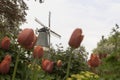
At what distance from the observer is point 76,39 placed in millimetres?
3268

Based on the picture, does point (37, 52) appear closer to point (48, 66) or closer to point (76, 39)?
point (48, 66)

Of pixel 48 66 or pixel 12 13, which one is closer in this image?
pixel 48 66

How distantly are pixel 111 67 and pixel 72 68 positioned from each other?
5.88m

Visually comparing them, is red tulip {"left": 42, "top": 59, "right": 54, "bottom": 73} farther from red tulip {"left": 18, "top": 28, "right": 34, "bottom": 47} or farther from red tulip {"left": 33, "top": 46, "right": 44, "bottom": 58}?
red tulip {"left": 18, "top": 28, "right": 34, "bottom": 47}

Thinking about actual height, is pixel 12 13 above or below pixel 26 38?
above

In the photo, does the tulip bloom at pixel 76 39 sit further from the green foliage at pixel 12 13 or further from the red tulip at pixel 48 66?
the green foliage at pixel 12 13

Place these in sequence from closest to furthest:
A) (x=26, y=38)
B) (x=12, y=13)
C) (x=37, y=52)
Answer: (x=26, y=38) → (x=37, y=52) → (x=12, y=13)

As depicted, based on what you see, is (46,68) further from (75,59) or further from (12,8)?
(12,8)

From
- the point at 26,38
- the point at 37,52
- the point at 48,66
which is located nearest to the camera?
the point at 26,38

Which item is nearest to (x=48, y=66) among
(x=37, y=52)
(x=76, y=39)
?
(x=37, y=52)

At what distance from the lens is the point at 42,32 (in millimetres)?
46969

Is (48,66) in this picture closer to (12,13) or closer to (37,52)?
(37,52)

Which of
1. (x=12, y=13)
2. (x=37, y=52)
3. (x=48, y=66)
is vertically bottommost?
(x=48, y=66)

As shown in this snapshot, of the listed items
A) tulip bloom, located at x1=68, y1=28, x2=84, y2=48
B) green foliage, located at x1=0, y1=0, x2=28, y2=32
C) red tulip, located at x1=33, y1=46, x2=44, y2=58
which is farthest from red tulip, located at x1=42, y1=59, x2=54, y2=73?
green foliage, located at x1=0, y1=0, x2=28, y2=32
